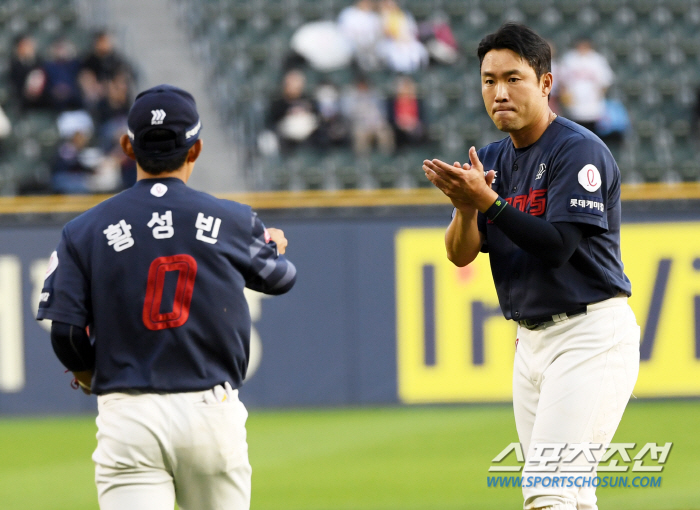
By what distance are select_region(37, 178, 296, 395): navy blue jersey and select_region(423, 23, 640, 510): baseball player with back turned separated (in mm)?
974

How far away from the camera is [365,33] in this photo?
13.5 meters

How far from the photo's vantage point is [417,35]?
1394cm

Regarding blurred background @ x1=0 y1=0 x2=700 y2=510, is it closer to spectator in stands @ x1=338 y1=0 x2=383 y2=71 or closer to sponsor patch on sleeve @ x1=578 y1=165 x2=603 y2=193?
spectator in stands @ x1=338 y1=0 x2=383 y2=71

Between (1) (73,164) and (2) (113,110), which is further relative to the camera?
(2) (113,110)

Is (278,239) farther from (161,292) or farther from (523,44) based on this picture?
(523,44)

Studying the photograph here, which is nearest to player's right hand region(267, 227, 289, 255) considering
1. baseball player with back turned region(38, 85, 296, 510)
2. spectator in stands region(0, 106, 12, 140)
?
baseball player with back turned region(38, 85, 296, 510)

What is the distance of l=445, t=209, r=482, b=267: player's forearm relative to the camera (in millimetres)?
4109

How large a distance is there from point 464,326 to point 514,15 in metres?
6.41

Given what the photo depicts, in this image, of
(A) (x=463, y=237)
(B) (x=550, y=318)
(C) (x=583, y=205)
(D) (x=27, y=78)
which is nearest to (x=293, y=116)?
(D) (x=27, y=78)

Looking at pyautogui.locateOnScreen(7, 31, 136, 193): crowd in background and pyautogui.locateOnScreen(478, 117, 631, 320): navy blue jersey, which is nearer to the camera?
pyautogui.locateOnScreen(478, 117, 631, 320): navy blue jersey

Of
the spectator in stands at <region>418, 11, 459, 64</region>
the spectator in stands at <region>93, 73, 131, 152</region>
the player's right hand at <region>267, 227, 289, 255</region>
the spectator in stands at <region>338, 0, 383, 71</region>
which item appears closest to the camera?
the player's right hand at <region>267, 227, 289, 255</region>

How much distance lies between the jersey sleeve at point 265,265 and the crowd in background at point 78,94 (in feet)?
27.9

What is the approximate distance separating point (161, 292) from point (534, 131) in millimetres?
1698

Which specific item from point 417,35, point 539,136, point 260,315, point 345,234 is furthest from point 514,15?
point 539,136
